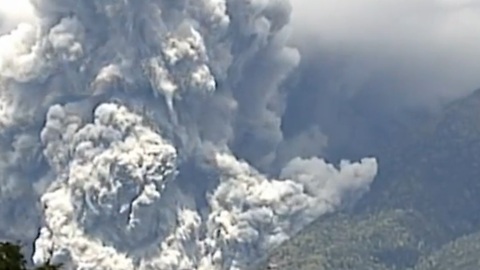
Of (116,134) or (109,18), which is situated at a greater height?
(109,18)

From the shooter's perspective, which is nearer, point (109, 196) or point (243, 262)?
point (109, 196)

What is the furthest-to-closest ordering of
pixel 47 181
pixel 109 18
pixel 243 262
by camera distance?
pixel 243 262
pixel 47 181
pixel 109 18

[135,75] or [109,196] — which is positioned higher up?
[135,75]

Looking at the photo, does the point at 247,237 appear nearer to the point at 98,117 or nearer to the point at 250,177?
the point at 250,177

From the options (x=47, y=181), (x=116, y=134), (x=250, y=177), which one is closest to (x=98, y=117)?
(x=116, y=134)

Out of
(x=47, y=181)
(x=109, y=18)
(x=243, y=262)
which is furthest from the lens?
(x=243, y=262)

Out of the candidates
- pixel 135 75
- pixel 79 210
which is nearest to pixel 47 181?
pixel 79 210

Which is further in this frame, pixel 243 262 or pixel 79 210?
pixel 243 262

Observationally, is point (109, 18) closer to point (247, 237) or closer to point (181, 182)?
point (181, 182)
